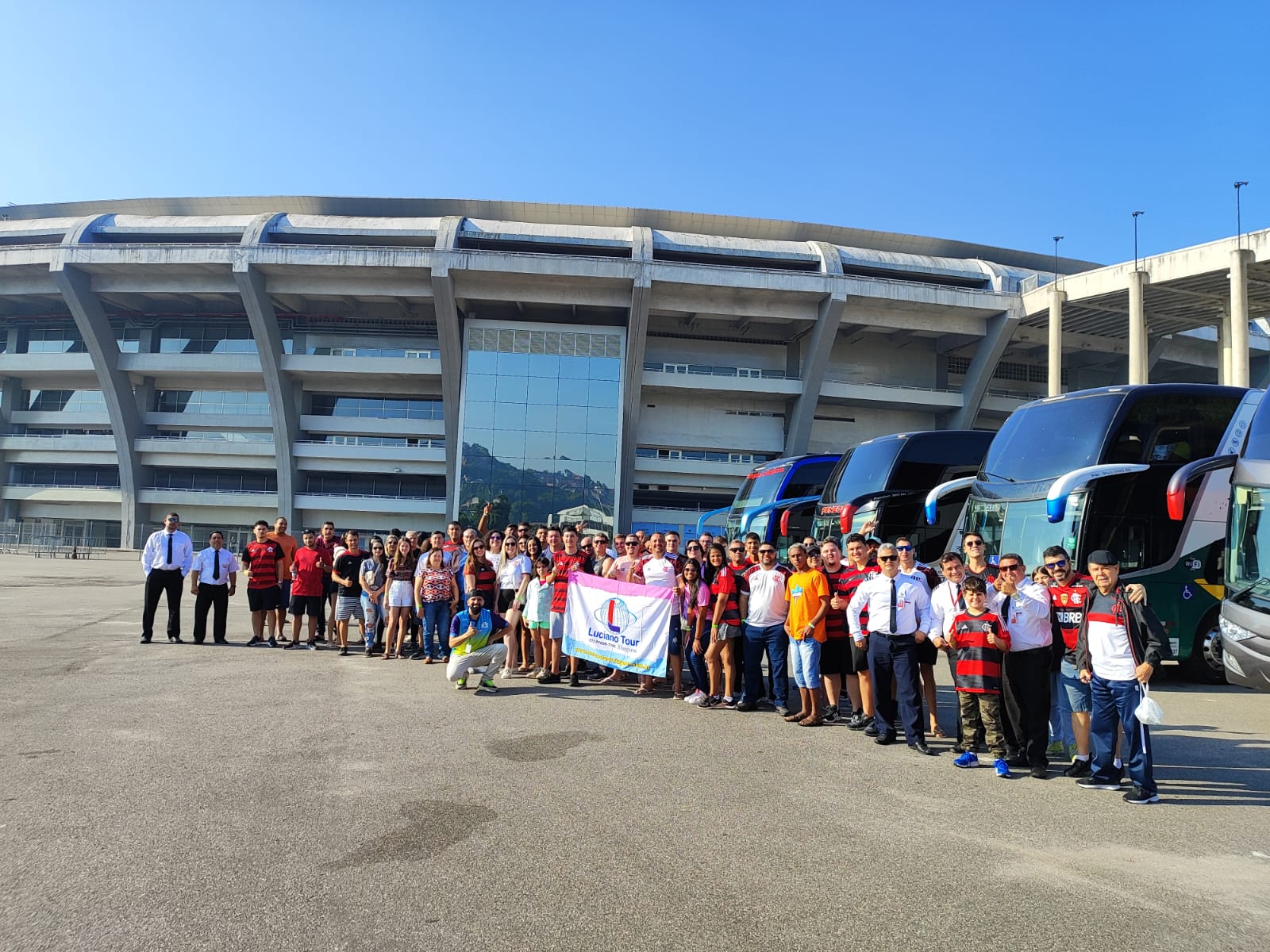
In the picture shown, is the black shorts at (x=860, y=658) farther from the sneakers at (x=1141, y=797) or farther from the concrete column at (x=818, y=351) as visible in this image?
the concrete column at (x=818, y=351)

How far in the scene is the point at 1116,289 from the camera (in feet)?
104

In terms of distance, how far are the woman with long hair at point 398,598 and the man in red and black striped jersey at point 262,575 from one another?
1839 millimetres

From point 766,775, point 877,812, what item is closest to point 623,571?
point 766,775

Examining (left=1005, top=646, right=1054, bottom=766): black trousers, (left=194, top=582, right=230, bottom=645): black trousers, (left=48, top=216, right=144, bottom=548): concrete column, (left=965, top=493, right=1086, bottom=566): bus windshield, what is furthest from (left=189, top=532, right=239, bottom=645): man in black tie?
(left=48, top=216, right=144, bottom=548): concrete column

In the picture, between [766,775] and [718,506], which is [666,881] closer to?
[766,775]

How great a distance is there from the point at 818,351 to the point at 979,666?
3260 cm

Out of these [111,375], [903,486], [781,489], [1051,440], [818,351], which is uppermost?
[818,351]

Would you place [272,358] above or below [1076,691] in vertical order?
above

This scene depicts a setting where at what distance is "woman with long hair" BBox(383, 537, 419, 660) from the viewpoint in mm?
11047

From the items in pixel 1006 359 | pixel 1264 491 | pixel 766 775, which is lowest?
pixel 766 775

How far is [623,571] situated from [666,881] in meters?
6.13

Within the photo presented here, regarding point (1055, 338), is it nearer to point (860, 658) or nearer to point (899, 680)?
point (860, 658)

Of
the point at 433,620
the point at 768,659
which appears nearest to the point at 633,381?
the point at 433,620

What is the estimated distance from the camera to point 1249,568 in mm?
6883
